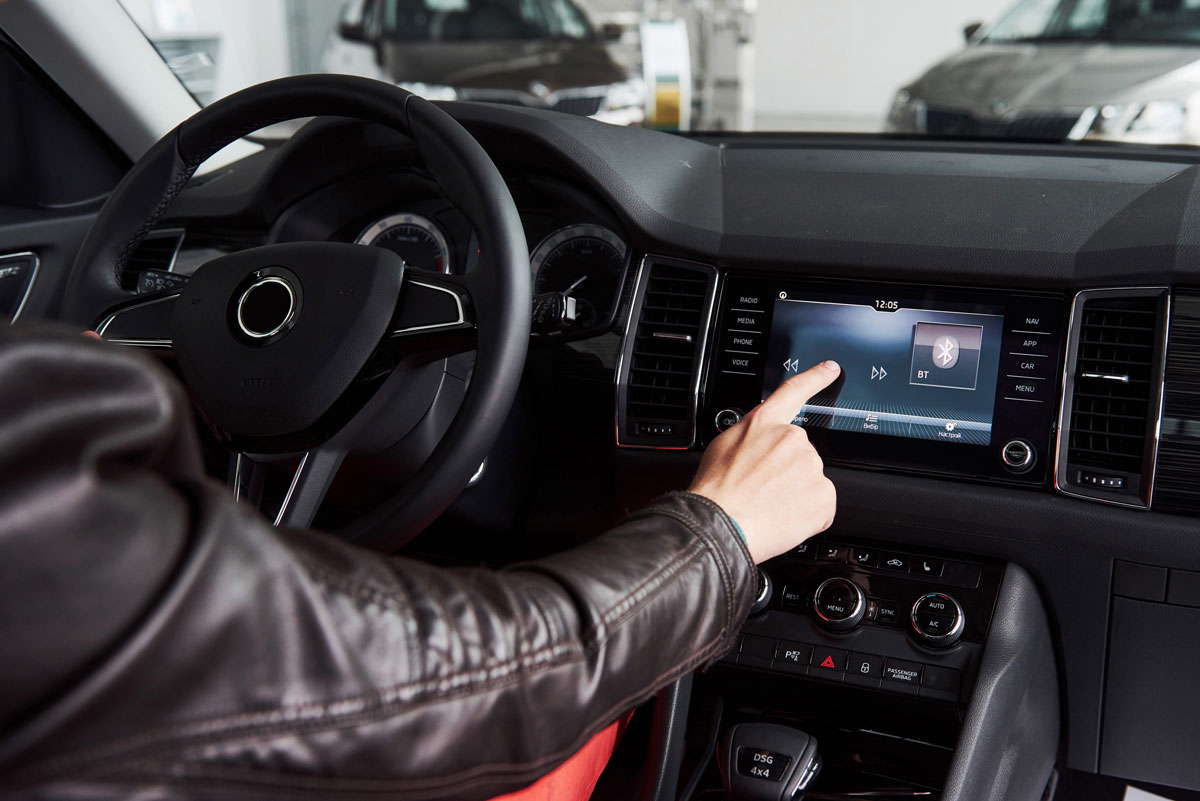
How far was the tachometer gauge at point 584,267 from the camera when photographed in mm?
1417

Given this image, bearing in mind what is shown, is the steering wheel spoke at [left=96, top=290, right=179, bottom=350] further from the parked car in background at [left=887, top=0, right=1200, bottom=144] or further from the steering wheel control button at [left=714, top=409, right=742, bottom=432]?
the parked car in background at [left=887, top=0, right=1200, bottom=144]

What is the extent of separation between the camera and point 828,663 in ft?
4.07

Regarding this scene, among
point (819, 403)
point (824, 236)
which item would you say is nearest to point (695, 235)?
point (824, 236)

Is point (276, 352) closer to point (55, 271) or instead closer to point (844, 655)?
point (844, 655)

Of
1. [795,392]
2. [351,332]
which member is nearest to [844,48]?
[795,392]

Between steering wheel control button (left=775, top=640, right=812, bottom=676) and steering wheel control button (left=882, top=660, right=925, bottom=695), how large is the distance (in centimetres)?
10

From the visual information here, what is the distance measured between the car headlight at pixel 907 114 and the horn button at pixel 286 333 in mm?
3274

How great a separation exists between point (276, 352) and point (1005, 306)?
84cm

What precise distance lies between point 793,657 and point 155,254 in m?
1.16

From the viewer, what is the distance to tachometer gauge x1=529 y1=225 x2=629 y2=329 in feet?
4.65

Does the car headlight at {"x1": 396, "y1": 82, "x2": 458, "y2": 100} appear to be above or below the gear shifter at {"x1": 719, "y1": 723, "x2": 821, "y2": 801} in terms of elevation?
above

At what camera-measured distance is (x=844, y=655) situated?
4.05ft

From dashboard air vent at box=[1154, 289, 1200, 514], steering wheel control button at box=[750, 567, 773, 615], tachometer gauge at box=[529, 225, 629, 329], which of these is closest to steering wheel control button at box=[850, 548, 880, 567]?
steering wheel control button at box=[750, 567, 773, 615]

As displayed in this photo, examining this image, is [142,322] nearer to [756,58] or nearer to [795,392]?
[795,392]
